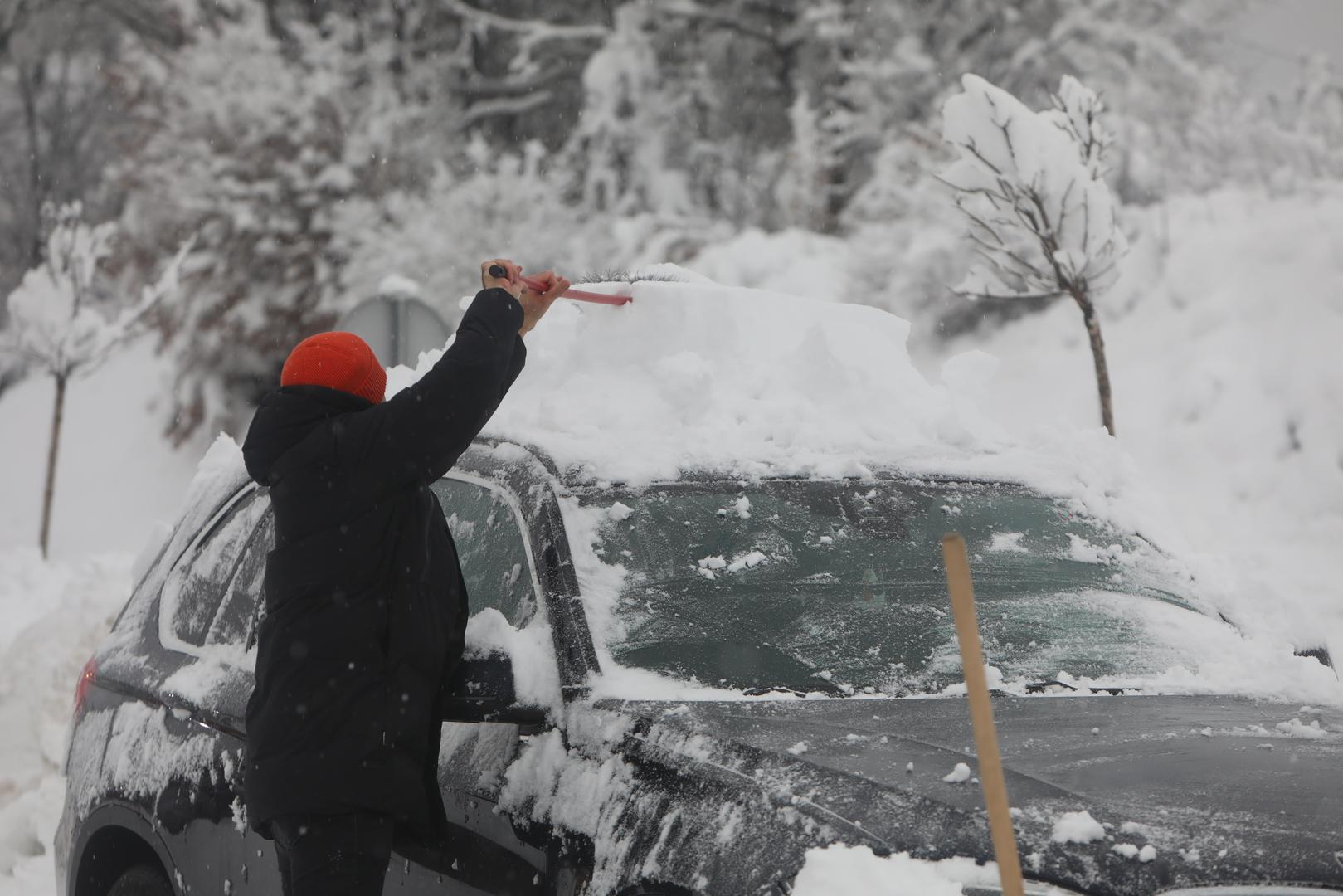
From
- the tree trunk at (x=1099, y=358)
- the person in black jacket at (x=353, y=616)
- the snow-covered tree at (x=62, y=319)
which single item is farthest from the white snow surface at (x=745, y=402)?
the snow-covered tree at (x=62, y=319)

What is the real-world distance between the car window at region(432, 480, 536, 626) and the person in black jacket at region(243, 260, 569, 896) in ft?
0.36

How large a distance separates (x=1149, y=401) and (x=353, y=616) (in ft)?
34.2

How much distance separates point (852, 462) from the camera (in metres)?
3.13

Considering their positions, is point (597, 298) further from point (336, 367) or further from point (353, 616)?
point (353, 616)

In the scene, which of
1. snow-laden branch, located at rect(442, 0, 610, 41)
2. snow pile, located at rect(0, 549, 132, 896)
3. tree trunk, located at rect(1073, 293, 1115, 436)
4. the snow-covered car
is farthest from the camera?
snow-laden branch, located at rect(442, 0, 610, 41)

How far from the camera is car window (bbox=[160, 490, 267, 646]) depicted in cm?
353

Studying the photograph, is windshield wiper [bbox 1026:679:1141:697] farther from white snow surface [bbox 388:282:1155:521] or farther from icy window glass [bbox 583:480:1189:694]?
white snow surface [bbox 388:282:1155:521]

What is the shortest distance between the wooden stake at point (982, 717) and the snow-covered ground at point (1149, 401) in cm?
139

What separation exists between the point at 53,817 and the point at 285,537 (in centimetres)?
310

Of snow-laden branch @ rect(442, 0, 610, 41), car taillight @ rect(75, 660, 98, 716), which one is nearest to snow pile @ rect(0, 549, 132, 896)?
car taillight @ rect(75, 660, 98, 716)

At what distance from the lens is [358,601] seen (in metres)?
2.55

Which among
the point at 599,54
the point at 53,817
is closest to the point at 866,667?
the point at 53,817

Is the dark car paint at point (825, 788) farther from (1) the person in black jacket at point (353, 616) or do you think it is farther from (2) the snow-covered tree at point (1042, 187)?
(2) the snow-covered tree at point (1042, 187)

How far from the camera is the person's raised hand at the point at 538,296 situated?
3020mm
